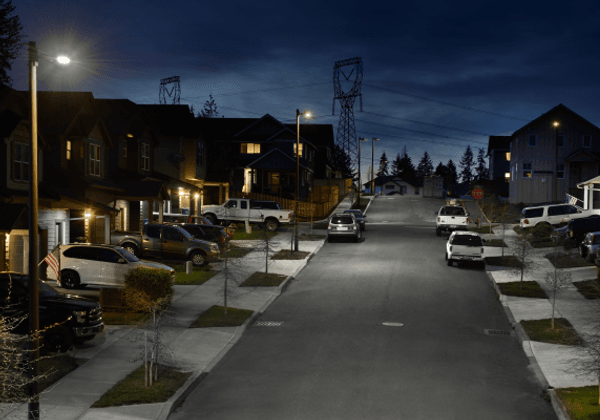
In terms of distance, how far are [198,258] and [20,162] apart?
8.85 metres

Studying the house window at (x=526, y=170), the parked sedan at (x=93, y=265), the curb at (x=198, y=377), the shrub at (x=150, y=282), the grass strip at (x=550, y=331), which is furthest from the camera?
the house window at (x=526, y=170)

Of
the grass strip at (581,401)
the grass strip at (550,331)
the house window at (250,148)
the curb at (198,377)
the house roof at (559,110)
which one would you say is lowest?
the curb at (198,377)

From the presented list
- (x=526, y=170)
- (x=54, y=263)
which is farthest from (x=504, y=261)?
(x=526, y=170)

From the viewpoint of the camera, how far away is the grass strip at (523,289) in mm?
21422

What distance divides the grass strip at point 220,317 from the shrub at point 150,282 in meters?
1.47

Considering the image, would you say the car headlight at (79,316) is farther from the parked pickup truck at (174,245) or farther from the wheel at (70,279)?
the parked pickup truck at (174,245)

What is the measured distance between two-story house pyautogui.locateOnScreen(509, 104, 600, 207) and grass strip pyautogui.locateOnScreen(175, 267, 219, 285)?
41.9m

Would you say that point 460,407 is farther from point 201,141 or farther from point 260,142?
point 260,142

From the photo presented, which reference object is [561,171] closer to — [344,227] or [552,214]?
[552,214]

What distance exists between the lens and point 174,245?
27.2 metres

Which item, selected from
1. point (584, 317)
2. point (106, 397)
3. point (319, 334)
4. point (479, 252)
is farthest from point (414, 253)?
point (106, 397)

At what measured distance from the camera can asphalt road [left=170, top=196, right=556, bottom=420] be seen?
35.0 ft

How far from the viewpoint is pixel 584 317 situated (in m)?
17.7

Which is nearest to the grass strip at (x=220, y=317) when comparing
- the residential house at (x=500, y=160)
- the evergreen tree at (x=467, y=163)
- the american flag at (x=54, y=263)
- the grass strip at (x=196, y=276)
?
the grass strip at (x=196, y=276)
